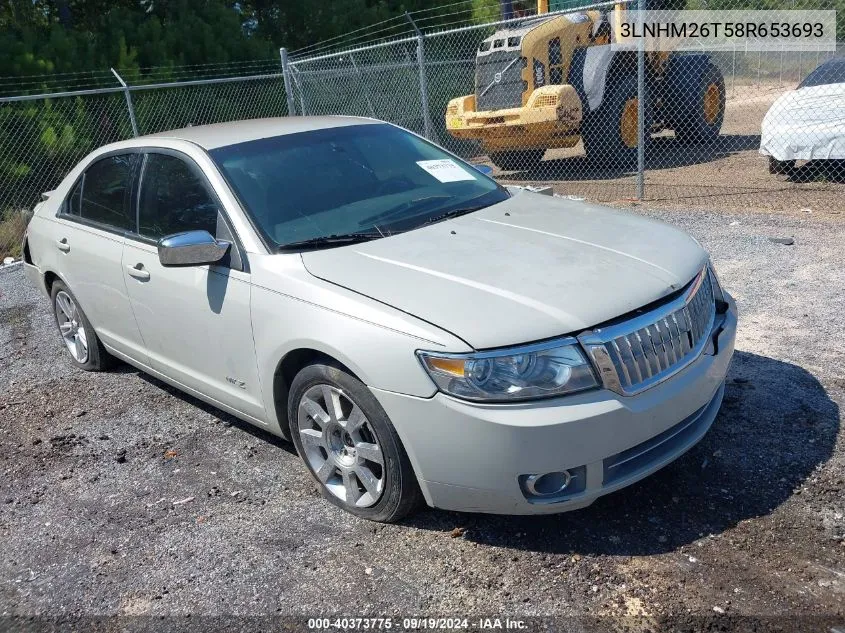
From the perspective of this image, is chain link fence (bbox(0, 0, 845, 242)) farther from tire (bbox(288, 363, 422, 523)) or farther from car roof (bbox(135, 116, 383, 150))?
tire (bbox(288, 363, 422, 523))

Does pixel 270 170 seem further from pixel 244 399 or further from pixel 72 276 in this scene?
pixel 72 276

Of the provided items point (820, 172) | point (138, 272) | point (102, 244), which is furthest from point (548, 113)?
point (138, 272)

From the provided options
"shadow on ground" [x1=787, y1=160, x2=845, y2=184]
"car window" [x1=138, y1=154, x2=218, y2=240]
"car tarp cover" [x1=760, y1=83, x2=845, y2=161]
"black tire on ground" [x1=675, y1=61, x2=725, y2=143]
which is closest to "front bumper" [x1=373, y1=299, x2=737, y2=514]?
"car window" [x1=138, y1=154, x2=218, y2=240]

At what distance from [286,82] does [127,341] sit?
9.07 meters

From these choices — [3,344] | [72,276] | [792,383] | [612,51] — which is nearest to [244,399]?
[72,276]

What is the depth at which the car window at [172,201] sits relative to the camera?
4008 mm

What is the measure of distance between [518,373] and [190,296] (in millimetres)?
1846

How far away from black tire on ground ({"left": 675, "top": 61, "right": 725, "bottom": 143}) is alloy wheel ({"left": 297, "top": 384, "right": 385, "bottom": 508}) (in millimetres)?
11800

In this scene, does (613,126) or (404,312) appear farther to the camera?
(613,126)

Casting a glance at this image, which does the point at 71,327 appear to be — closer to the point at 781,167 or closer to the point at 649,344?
the point at 649,344

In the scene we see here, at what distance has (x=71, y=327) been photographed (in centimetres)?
568

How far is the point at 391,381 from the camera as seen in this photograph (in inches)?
118

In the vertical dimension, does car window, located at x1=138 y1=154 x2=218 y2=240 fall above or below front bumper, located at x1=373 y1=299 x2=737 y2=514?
above

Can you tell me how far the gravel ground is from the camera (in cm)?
286
